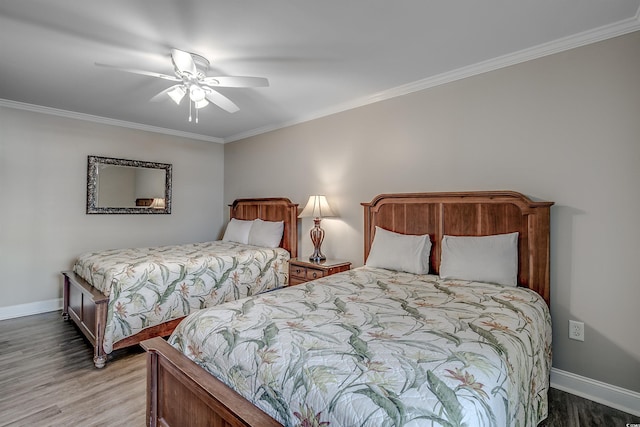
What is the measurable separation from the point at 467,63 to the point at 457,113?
1.29 ft

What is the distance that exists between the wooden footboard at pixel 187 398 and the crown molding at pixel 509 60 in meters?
2.82

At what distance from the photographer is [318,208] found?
139 inches

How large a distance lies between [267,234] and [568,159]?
124 inches

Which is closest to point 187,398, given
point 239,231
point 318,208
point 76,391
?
point 76,391

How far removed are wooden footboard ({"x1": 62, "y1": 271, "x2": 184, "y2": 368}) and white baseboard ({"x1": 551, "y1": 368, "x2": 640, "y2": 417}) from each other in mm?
3128

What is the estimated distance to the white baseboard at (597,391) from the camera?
6.56 feet

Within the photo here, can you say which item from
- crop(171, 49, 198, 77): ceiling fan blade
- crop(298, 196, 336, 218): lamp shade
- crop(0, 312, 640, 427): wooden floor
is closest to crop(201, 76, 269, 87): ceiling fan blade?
crop(171, 49, 198, 77): ceiling fan blade

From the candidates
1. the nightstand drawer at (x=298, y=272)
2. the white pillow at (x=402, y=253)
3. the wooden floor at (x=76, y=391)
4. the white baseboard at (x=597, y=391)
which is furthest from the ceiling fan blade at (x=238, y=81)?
the white baseboard at (x=597, y=391)

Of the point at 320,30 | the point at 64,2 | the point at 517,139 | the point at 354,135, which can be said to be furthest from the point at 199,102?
the point at 517,139

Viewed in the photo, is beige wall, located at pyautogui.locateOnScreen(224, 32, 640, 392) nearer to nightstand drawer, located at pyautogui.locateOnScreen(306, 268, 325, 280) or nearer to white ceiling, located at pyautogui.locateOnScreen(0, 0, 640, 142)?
white ceiling, located at pyautogui.locateOnScreen(0, 0, 640, 142)

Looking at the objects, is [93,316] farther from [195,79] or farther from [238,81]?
[238,81]

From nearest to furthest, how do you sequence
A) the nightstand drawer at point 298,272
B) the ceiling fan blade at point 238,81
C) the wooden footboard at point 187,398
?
1. the wooden footboard at point 187,398
2. the ceiling fan blade at point 238,81
3. the nightstand drawer at point 298,272

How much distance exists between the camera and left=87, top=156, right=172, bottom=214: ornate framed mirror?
410cm

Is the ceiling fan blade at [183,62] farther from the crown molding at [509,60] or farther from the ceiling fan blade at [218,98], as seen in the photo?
the crown molding at [509,60]
